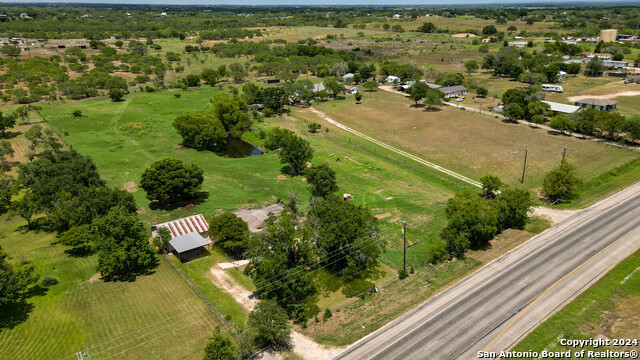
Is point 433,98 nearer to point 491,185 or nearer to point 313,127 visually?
point 313,127

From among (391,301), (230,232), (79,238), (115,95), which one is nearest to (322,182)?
A: (230,232)

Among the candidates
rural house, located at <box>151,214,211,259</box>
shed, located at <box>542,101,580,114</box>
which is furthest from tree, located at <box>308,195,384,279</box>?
shed, located at <box>542,101,580,114</box>

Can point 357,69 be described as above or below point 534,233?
above

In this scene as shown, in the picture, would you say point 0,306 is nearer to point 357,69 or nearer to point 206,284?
point 206,284

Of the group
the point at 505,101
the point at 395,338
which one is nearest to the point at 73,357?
the point at 395,338

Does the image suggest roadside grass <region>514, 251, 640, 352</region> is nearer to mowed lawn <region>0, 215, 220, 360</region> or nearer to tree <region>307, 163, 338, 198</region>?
mowed lawn <region>0, 215, 220, 360</region>

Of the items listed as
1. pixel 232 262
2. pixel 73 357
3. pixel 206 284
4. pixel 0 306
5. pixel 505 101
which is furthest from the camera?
pixel 505 101
